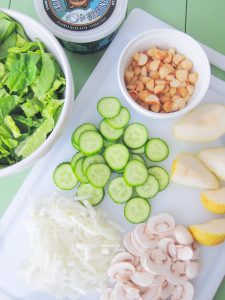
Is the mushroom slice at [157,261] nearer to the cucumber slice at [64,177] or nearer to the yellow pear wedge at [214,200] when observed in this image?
the yellow pear wedge at [214,200]

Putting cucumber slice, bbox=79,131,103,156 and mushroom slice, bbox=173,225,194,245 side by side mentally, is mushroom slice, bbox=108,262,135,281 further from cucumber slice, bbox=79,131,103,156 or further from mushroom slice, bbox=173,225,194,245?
cucumber slice, bbox=79,131,103,156

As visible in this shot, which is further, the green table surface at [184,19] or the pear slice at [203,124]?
the green table surface at [184,19]

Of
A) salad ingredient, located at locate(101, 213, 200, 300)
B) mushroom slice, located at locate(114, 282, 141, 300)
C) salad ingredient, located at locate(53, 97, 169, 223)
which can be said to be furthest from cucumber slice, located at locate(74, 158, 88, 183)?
mushroom slice, located at locate(114, 282, 141, 300)

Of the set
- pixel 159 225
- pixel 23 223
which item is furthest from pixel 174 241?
pixel 23 223

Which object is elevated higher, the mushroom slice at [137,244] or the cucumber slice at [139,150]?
the cucumber slice at [139,150]

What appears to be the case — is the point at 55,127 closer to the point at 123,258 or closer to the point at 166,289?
the point at 123,258

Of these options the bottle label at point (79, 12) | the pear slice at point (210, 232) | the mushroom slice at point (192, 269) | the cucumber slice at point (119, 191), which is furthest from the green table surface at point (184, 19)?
the mushroom slice at point (192, 269)

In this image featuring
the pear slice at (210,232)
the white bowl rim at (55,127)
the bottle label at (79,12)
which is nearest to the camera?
the white bowl rim at (55,127)

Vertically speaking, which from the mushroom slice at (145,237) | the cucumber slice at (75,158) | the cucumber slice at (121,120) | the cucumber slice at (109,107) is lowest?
the mushroom slice at (145,237)
